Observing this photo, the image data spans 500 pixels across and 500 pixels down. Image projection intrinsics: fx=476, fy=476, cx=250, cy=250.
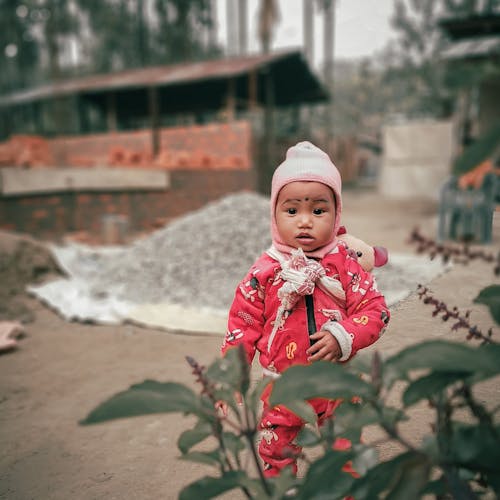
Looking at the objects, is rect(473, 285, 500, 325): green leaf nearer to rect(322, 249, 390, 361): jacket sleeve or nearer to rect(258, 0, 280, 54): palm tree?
rect(322, 249, 390, 361): jacket sleeve

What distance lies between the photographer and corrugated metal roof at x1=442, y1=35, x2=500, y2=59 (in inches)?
312

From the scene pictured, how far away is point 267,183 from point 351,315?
9.37 metres

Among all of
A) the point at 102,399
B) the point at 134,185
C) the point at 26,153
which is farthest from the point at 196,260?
the point at 26,153

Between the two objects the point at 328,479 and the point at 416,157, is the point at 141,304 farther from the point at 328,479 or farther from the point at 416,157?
the point at 416,157

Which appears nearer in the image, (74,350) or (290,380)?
(290,380)

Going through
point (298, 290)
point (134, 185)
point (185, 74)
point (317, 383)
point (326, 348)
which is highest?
point (185, 74)

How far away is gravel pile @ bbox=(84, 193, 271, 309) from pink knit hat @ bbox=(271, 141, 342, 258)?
2719 mm

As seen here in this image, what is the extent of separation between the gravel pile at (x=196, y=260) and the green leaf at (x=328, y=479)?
3.43 m

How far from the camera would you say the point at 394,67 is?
3225cm

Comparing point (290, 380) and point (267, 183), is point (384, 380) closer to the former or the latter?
point (290, 380)

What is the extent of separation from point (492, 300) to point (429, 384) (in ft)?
0.46

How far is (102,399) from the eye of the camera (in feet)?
8.87

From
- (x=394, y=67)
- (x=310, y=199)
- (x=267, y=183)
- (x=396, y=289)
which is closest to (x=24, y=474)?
(x=310, y=199)

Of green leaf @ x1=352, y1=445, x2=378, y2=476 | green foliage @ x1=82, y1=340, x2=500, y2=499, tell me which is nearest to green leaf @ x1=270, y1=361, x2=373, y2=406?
green foliage @ x1=82, y1=340, x2=500, y2=499
